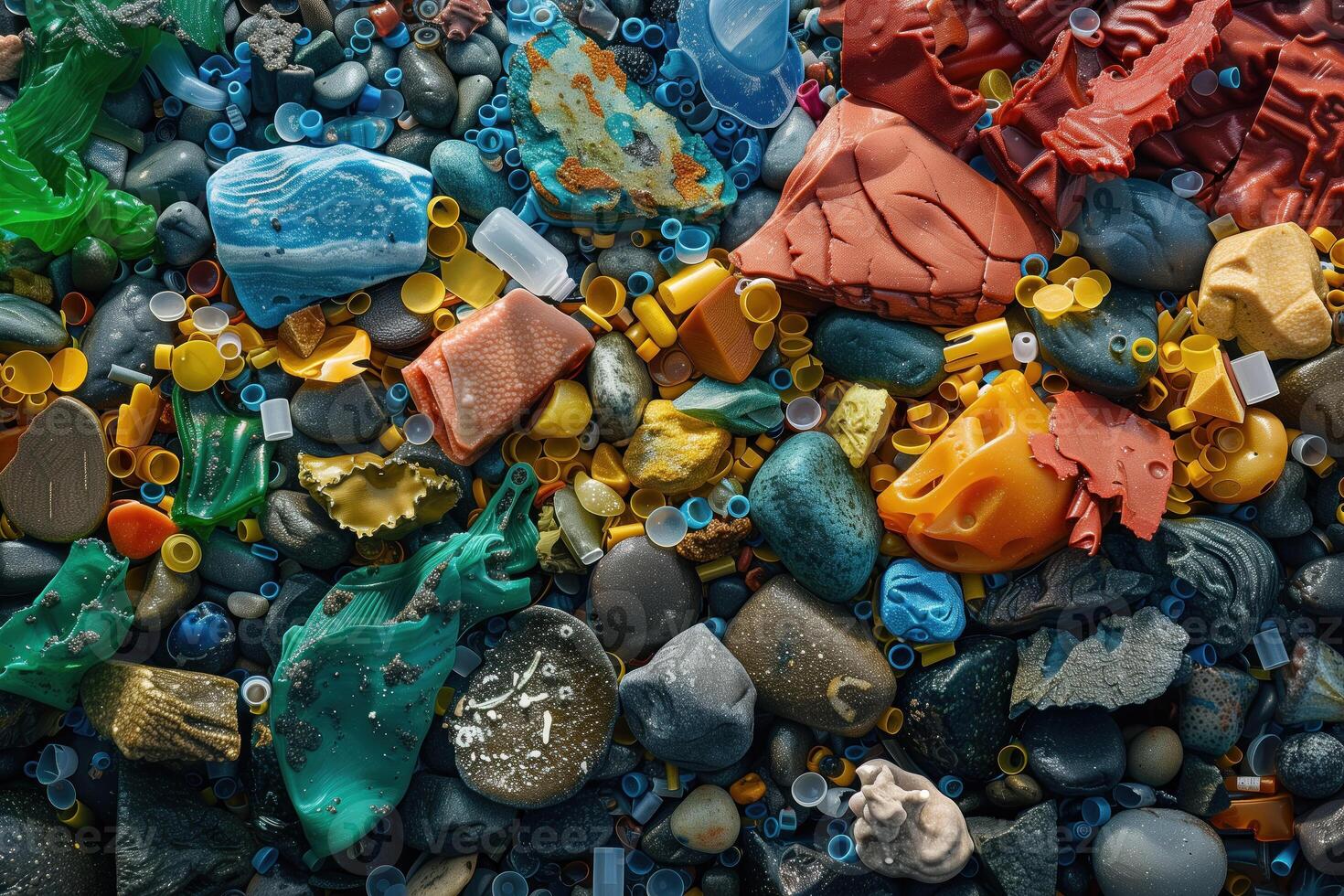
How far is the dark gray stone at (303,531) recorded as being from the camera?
10.5 feet

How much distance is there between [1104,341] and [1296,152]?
753 mm

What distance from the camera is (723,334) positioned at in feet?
10.4

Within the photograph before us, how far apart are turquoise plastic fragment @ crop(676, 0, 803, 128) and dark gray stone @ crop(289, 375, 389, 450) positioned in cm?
128

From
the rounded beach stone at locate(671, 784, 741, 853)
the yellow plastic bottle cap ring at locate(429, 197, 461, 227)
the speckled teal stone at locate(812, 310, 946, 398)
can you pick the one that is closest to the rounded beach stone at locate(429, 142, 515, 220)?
the yellow plastic bottle cap ring at locate(429, 197, 461, 227)

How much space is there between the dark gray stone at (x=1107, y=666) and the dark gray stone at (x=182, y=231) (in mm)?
2543

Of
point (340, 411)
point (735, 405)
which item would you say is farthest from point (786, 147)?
point (340, 411)

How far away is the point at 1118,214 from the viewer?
320cm

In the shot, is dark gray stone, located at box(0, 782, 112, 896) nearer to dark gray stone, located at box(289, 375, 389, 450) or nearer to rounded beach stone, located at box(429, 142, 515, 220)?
dark gray stone, located at box(289, 375, 389, 450)

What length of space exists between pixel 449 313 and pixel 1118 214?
6.06ft

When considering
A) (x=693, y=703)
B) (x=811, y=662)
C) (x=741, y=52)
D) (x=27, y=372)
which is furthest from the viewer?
(x=741, y=52)

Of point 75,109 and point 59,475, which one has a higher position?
point 75,109

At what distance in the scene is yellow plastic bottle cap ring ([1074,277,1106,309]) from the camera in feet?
10.2

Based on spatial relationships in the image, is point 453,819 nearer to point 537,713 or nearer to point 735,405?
point 537,713

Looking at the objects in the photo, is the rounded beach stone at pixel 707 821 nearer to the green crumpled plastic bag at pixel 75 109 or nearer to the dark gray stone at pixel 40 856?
the dark gray stone at pixel 40 856
